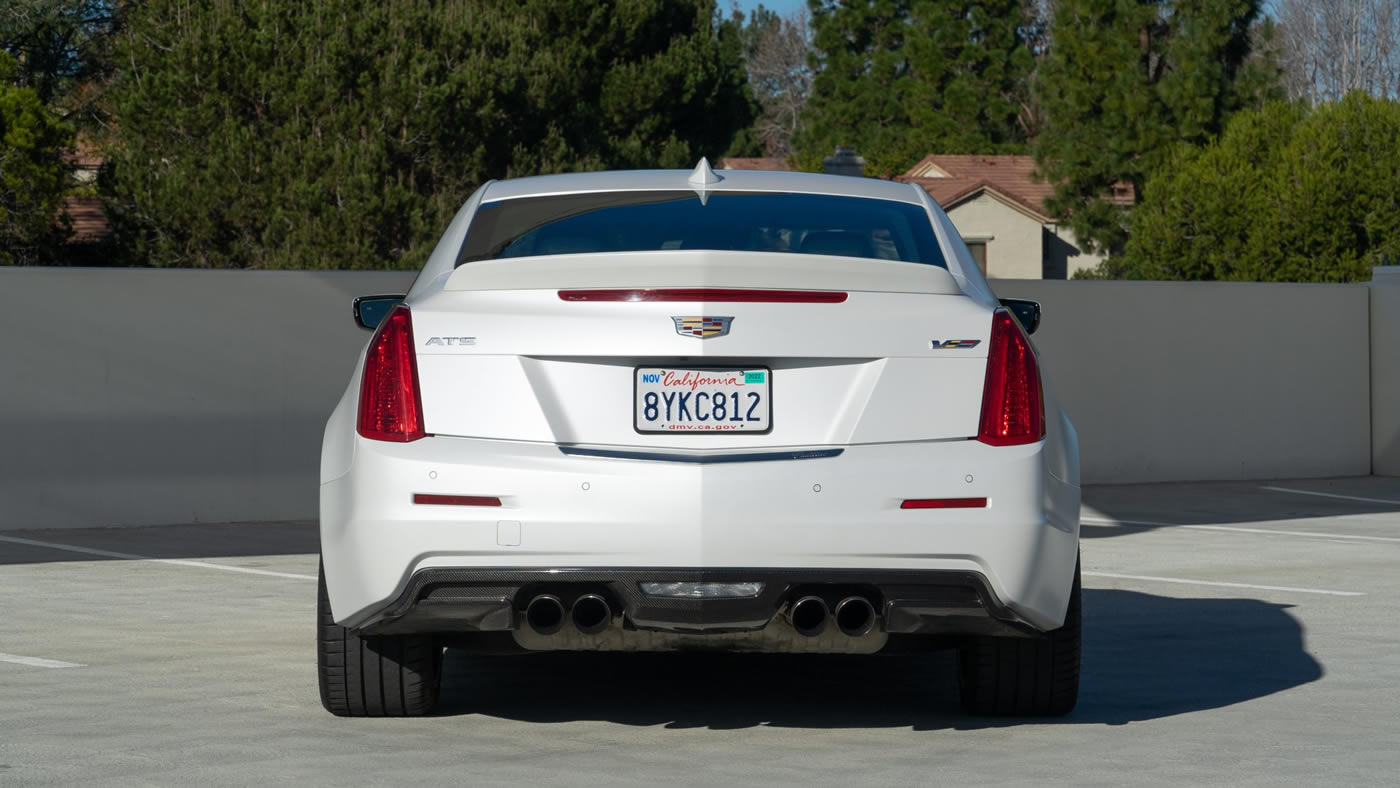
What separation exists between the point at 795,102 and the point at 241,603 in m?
90.7

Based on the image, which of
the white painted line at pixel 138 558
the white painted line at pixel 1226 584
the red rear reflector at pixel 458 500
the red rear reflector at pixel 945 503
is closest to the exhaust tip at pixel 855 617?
the red rear reflector at pixel 945 503

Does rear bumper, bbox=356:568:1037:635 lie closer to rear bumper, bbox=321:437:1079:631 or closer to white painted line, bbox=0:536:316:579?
rear bumper, bbox=321:437:1079:631

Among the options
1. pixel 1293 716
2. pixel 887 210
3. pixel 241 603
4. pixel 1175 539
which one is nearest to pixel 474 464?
pixel 887 210

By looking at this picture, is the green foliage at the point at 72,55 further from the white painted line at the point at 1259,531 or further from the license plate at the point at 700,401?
the license plate at the point at 700,401

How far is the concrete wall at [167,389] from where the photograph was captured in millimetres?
12453

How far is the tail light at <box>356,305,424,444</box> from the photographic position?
16.8 ft

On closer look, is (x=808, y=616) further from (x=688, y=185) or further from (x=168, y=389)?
(x=168, y=389)

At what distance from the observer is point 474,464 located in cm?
501

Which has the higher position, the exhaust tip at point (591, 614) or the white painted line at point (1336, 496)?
the exhaust tip at point (591, 614)

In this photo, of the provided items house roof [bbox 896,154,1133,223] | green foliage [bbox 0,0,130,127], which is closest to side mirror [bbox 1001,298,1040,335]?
green foliage [bbox 0,0,130,127]

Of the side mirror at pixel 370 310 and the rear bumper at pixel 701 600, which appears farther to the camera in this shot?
the side mirror at pixel 370 310

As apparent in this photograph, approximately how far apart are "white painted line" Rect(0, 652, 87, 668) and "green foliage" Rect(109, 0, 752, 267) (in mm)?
26416

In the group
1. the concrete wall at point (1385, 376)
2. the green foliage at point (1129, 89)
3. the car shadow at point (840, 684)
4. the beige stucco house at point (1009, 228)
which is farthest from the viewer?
the beige stucco house at point (1009, 228)

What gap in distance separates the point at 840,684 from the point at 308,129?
29927mm
